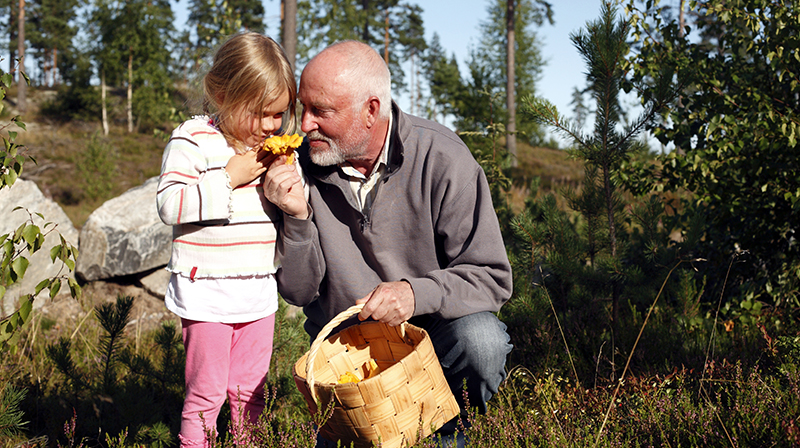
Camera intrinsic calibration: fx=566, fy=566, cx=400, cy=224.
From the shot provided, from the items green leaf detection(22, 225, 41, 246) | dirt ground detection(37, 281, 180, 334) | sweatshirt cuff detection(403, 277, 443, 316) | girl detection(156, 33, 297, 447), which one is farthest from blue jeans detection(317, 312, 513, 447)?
dirt ground detection(37, 281, 180, 334)

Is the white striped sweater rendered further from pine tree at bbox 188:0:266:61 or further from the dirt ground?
the dirt ground

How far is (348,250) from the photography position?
94.4 inches

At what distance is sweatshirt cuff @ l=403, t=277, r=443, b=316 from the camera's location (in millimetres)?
1981

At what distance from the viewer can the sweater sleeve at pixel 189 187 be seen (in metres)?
1.92

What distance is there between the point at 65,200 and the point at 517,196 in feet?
33.0

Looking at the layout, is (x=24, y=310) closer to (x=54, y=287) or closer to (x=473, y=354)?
(x=54, y=287)

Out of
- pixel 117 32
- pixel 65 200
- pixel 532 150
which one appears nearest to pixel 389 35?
pixel 532 150

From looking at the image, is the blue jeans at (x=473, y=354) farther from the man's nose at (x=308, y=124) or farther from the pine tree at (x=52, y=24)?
the pine tree at (x=52, y=24)

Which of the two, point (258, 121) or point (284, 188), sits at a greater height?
point (258, 121)

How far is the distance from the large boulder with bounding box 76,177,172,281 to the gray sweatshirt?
3172mm

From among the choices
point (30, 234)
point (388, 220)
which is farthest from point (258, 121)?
point (30, 234)

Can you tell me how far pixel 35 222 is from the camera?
173 inches

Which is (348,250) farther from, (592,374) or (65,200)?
(65,200)

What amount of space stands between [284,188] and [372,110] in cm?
59
